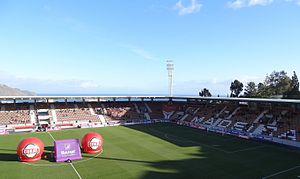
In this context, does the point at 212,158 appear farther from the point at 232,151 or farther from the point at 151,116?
the point at 151,116

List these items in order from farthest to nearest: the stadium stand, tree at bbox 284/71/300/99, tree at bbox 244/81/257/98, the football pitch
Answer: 1. tree at bbox 244/81/257/98
2. tree at bbox 284/71/300/99
3. the stadium stand
4. the football pitch

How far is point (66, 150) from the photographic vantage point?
23688 mm

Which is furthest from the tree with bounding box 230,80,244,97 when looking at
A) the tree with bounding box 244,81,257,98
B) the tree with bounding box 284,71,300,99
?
the tree with bounding box 284,71,300,99

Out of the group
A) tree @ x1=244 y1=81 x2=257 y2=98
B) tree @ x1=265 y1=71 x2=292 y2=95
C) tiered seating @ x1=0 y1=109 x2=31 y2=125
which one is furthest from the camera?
tree @ x1=244 y1=81 x2=257 y2=98

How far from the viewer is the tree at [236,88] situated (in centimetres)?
8819

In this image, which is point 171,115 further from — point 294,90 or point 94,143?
point 294,90

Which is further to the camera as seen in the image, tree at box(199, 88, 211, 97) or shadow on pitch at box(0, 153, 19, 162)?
tree at box(199, 88, 211, 97)

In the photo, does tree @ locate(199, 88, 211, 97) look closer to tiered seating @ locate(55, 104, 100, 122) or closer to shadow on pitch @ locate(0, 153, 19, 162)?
tiered seating @ locate(55, 104, 100, 122)

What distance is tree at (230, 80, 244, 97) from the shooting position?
88.2 metres

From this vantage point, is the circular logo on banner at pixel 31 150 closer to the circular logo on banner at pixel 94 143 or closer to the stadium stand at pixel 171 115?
the circular logo on banner at pixel 94 143

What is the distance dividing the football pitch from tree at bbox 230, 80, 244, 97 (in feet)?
183

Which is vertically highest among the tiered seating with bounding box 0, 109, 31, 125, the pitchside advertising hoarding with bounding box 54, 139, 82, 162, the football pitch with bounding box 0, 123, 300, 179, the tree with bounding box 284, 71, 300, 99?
the tree with bounding box 284, 71, 300, 99

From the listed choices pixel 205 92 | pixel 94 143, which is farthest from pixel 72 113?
pixel 205 92

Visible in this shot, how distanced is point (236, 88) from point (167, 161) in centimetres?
7271
